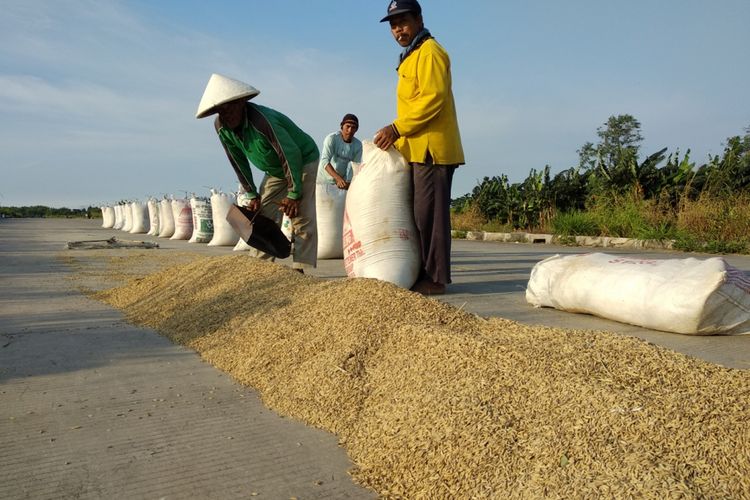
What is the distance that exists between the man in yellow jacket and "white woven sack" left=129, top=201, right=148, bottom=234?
18.5 m

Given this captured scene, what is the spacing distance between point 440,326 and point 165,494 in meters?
1.26

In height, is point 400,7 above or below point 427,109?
→ above

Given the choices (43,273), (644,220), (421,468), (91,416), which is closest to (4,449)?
(91,416)

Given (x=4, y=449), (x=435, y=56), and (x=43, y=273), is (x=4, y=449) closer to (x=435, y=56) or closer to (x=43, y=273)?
(x=435, y=56)

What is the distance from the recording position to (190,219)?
15.1 metres

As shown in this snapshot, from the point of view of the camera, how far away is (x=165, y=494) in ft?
5.30

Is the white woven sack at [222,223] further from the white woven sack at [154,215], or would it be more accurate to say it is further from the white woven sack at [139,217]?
the white woven sack at [139,217]

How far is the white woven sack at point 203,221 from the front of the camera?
532 inches

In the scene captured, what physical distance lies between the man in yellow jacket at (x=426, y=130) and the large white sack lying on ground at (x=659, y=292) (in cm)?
91

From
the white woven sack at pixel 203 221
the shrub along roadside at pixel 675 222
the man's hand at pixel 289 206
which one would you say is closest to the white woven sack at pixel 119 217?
the white woven sack at pixel 203 221

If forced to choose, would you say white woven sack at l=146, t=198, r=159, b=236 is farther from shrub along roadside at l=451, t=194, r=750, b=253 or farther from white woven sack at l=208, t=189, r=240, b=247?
shrub along roadside at l=451, t=194, r=750, b=253

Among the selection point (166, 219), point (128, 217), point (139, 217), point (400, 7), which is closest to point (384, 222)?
point (400, 7)

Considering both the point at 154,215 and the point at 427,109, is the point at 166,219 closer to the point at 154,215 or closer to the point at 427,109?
the point at 154,215

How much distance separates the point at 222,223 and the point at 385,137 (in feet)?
27.5
